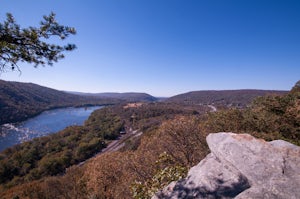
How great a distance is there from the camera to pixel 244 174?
15.5ft

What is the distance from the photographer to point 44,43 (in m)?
5.14

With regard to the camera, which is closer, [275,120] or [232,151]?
[232,151]

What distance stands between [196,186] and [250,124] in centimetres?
1202

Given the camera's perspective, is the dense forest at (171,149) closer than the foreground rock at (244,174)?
No

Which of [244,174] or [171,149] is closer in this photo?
[244,174]

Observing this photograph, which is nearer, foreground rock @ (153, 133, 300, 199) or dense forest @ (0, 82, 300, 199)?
foreground rock @ (153, 133, 300, 199)

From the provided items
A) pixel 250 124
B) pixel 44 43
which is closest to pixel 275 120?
pixel 250 124

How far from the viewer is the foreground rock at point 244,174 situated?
391cm

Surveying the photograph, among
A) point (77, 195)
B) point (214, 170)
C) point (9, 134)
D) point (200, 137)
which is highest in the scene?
point (214, 170)

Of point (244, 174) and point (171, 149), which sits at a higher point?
point (244, 174)

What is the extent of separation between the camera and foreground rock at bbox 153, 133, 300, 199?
3912 mm

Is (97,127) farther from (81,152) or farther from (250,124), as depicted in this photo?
(250,124)

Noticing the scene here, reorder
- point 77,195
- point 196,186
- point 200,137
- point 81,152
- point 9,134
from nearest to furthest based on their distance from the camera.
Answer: point 196,186, point 200,137, point 77,195, point 81,152, point 9,134

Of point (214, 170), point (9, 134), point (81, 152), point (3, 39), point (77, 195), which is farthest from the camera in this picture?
point (9, 134)
